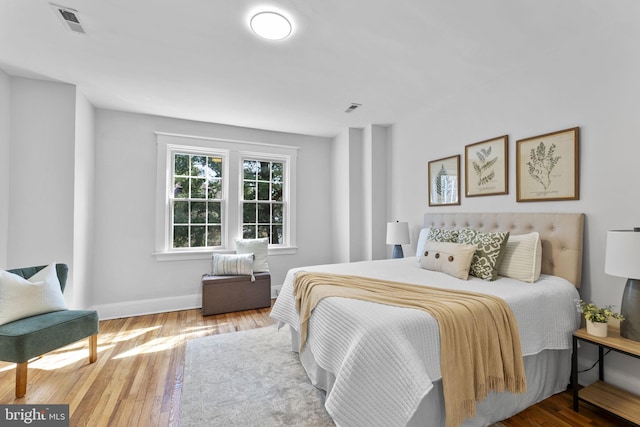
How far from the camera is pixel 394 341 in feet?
4.36

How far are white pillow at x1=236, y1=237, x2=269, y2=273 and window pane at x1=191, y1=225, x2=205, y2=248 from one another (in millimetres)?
517

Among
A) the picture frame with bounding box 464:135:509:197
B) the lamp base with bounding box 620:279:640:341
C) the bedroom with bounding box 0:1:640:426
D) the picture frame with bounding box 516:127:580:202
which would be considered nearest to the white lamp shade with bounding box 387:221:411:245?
the bedroom with bounding box 0:1:640:426

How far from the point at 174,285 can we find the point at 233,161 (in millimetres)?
1893

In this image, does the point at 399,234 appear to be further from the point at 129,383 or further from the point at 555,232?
the point at 129,383

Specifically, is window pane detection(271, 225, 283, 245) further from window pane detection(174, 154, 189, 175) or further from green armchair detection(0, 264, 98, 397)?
green armchair detection(0, 264, 98, 397)

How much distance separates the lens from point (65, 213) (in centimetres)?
282

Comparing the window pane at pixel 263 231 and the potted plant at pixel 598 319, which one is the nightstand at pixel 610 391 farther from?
the window pane at pixel 263 231

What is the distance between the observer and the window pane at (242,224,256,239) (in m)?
4.32

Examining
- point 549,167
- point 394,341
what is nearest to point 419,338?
point 394,341

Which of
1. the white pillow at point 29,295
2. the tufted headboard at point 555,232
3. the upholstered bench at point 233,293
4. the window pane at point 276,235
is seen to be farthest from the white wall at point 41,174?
the tufted headboard at point 555,232

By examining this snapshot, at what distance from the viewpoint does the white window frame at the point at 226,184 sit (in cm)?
379

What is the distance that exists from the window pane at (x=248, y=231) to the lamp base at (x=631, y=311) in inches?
154

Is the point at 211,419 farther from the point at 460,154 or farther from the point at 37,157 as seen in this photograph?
the point at 460,154

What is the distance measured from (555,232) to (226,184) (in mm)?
3792
